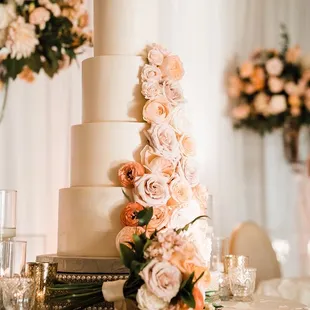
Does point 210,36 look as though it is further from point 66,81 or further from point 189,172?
point 189,172

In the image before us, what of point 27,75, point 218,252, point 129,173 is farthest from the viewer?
point 27,75

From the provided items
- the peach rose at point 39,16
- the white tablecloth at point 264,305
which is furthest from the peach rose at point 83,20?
the white tablecloth at point 264,305

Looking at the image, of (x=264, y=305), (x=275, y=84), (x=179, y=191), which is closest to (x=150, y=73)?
(x=179, y=191)

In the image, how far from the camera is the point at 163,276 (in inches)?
76.5

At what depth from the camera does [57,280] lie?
2359 millimetres

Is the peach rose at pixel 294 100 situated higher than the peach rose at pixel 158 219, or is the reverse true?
the peach rose at pixel 294 100

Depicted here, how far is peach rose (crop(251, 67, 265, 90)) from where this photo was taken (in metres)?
5.38

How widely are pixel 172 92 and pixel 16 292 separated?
0.89 meters

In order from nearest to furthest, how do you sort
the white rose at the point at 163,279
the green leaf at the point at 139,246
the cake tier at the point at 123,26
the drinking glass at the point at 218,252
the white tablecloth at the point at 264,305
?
the white rose at the point at 163,279 → the green leaf at the point at 139,246 → the white tablecloth at the point at 264,305 → the cake tier at the point at 123,26 → the drinking glass at the point at 218,252

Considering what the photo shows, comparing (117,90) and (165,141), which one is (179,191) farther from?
(117,90)

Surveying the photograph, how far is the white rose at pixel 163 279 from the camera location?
193 centimetres

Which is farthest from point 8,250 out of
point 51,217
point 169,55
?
point 51,217

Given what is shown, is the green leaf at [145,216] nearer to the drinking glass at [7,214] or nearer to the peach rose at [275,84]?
the drinking glass at [7,214]

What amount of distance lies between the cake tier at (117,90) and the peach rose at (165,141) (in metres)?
0.15
